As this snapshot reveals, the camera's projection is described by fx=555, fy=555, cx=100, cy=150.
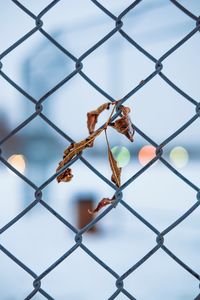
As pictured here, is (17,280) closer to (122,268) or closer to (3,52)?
(122,268)

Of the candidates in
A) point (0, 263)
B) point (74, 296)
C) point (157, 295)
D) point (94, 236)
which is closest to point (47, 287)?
point (74, 296)

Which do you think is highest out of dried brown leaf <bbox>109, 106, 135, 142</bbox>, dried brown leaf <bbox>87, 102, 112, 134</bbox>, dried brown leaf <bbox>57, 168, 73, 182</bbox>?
dried brown leaf <bbox>109, 106, 135, 142</bbox>

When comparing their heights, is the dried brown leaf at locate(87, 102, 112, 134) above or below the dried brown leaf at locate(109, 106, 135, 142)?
below

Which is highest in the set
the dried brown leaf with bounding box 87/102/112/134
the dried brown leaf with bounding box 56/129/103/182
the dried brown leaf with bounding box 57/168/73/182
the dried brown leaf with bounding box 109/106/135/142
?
the dried brown leaf with bounding box 109/106/135/142

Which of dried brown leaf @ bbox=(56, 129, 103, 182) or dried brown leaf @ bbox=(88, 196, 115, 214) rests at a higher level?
dried brown leaf @ bbox=(56, 129, 103, 182)

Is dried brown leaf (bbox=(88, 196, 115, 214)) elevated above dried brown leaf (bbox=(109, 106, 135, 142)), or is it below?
below
